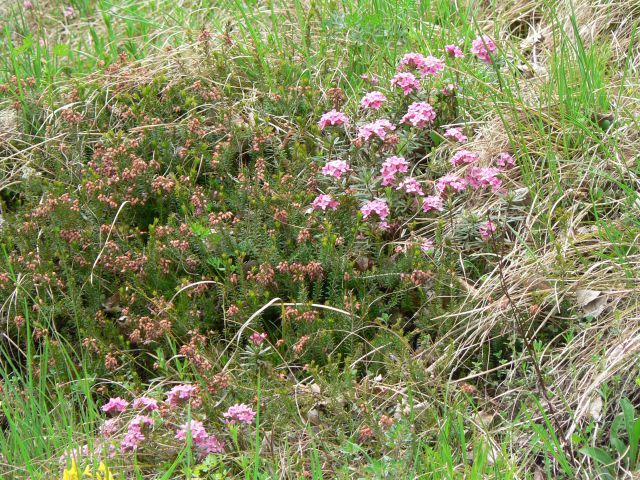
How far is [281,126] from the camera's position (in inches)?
188

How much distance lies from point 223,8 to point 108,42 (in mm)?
835

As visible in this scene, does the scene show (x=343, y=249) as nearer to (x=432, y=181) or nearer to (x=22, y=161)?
(x=432, y=181)

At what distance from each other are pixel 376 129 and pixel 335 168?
28 centimetres

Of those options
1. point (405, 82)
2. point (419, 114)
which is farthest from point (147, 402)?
point (405, 82)

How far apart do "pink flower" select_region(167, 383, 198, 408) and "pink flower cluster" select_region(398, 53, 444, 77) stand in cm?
210

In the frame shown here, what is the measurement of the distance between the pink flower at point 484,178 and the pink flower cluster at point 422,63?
687 millimetres

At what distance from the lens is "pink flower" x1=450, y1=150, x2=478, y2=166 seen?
412 cm

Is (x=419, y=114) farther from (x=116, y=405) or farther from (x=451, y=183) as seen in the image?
(x=116, y=405)

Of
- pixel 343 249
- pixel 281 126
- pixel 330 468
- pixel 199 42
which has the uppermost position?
pixel 199 42

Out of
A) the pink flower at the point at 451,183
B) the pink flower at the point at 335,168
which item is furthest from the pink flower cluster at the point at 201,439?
the pink flower at the point at 451,183

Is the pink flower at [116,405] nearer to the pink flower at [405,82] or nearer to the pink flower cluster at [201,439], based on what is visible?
the pink flower cluster at [201,439]

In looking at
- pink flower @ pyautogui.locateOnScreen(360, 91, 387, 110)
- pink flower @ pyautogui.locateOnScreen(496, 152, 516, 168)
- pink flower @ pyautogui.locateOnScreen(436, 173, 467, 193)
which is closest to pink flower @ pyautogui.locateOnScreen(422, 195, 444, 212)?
pink flower @ pyautogui.locateOnScreen(436, 173, 467, 193)

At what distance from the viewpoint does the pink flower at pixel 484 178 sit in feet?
13.3

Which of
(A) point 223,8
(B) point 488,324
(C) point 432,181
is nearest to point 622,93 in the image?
(C) point 432,181
